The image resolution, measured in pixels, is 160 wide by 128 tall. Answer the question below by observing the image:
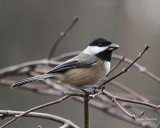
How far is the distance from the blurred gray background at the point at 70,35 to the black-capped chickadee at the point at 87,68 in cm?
317

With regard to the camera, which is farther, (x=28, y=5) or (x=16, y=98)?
(x=28, y=5)

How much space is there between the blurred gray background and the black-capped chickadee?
3172 mm

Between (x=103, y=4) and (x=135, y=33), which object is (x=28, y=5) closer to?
(x=103, y=4)

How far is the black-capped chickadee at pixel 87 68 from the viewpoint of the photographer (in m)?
2.40

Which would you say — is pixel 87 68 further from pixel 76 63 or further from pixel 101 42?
pixel 101 42

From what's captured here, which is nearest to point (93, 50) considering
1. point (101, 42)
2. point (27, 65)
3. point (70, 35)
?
point (101, 42)

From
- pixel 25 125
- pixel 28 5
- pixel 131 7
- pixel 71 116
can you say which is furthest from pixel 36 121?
pixel 131 7

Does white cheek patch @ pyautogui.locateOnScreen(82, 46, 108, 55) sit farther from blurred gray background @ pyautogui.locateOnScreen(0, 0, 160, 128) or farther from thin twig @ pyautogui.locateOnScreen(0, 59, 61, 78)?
blurred gray background @ pyautogui.locateOnScreen(0, 0, 160, 128)

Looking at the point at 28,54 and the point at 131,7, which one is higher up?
the point at 131,7

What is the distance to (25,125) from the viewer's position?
5.61 metres

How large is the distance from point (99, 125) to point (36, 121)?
3.91ft

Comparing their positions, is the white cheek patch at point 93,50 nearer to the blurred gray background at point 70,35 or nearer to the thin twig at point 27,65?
the thin twig at point 27,65

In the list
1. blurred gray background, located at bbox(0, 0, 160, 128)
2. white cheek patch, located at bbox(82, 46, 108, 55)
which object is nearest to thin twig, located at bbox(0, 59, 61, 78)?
white cheek patch, located at bbox(82, 46, 108, 55)

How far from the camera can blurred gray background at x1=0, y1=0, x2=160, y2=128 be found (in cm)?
580
